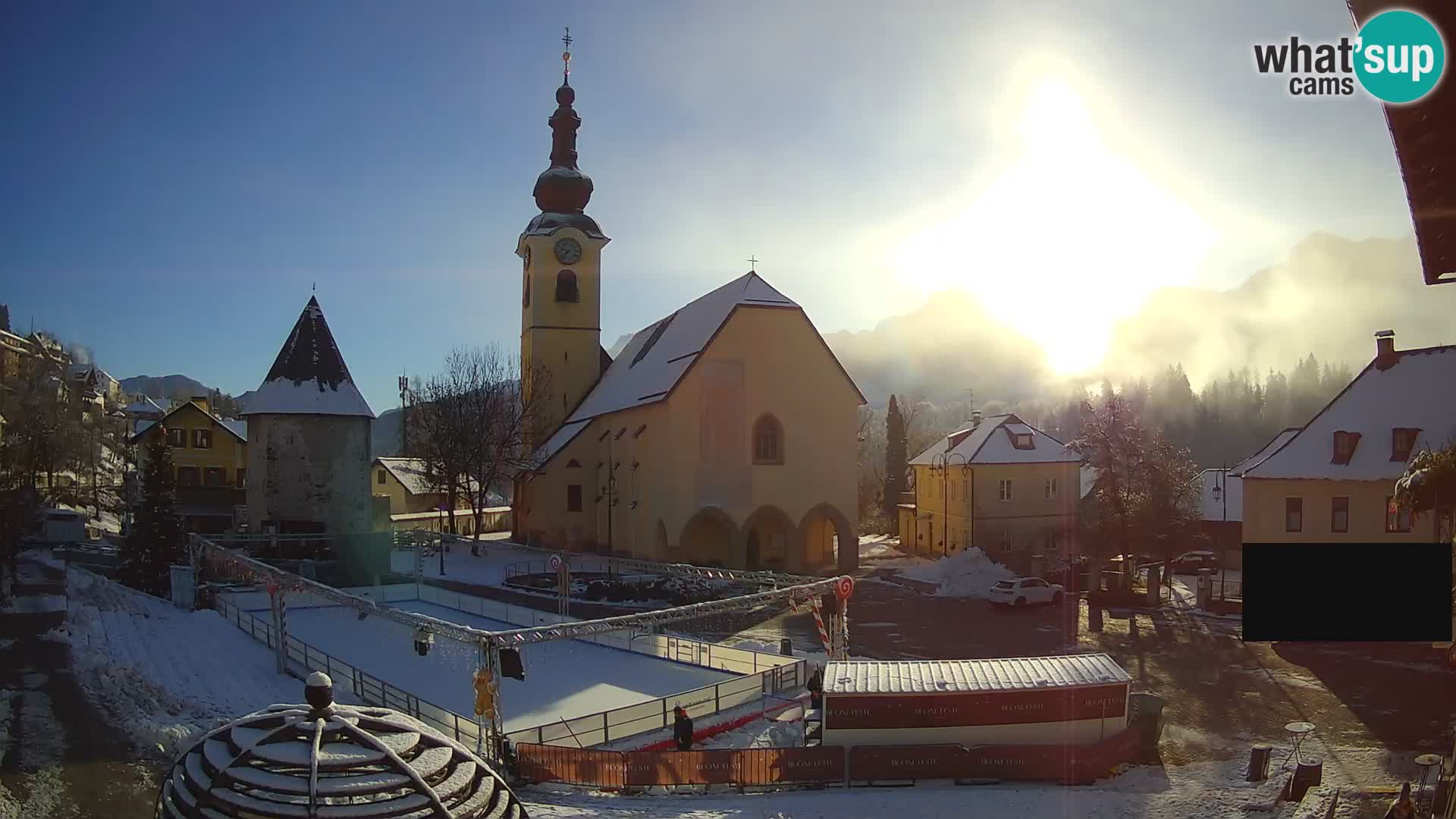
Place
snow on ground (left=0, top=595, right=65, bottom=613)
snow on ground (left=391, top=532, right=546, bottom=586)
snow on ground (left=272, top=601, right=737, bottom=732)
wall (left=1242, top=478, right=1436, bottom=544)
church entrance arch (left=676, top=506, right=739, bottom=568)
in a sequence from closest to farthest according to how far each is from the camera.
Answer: snow on ground (left=272, top=601, right=737, bottom=732)
snow on ground (left=0, top=595, right=65, bottom=613)
wall (left=1242, top=478, right=1436, bottom=544)
snow on ground (left=391, top=532, right=546, bottom=586)
church entrance arch (left=676, top=506, right=739, bottom=568)

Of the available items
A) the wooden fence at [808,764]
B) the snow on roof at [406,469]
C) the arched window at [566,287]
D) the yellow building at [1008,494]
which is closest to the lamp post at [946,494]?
the yellow building at [1008,494]

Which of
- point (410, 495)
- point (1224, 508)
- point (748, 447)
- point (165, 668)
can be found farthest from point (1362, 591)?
point (410, 495)

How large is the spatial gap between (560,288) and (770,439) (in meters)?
20.3

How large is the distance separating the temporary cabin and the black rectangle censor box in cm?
356

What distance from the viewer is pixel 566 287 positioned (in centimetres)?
5516

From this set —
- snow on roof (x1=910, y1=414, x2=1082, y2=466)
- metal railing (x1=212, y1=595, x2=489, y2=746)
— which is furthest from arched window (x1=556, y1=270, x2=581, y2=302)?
metal railing (x1=212, y1=595, x2=489, y2=746)

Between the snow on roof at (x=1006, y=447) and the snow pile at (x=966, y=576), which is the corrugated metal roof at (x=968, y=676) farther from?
the snow on roof at (x=1006, y=447)

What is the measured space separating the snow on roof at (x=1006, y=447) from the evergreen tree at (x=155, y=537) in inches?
1291

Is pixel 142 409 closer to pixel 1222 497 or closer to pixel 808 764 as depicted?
pixel 808 764

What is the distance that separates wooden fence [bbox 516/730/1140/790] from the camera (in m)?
14.5

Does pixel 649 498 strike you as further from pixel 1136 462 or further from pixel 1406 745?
pixel 1406 745

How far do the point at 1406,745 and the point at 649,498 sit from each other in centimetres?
2973

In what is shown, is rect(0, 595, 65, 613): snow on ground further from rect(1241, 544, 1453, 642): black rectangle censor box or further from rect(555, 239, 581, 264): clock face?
rect(1241, 544, 1453, 642): black rectangle censor box

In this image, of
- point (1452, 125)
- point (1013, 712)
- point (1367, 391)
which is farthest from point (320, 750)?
point (1367, 391)
